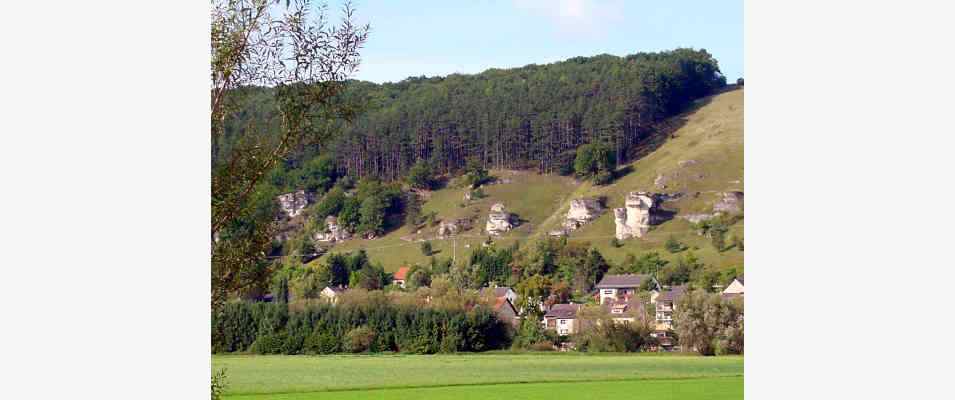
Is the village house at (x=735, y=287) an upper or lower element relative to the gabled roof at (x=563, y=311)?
upper

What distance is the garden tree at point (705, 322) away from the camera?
1455 cm

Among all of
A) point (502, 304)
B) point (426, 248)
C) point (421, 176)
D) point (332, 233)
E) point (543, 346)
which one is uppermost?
point (421, 176)

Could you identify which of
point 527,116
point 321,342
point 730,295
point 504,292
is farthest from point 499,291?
point 730,295

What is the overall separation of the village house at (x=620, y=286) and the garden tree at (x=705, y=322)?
586mm

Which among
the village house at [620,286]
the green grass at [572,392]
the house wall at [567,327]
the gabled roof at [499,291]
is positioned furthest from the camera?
the gabled roof at [499,291]

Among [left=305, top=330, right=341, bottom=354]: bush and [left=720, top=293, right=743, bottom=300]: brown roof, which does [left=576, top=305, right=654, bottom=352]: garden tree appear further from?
[left=305, top=330, right=341, bottom=354]: bush

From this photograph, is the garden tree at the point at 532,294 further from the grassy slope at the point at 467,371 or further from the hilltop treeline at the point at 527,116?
the hilltop treeline at the point at 527,116

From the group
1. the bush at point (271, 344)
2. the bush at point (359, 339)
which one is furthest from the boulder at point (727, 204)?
the bush at point (271, 344)

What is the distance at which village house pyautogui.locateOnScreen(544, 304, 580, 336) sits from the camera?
14.7 meters

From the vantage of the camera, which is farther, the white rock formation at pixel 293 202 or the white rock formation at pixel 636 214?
the white rock formation at pixel 636 214

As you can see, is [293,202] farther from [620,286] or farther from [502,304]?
[620,286]

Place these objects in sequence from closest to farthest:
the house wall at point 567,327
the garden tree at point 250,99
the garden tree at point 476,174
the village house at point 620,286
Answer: the garden tree at point 250,99 → the garden tree at point 476,174 → the house wall at point 567,327 → the village house at point 620,286

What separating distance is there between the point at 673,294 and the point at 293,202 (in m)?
5.64

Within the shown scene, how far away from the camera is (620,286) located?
1605cm
